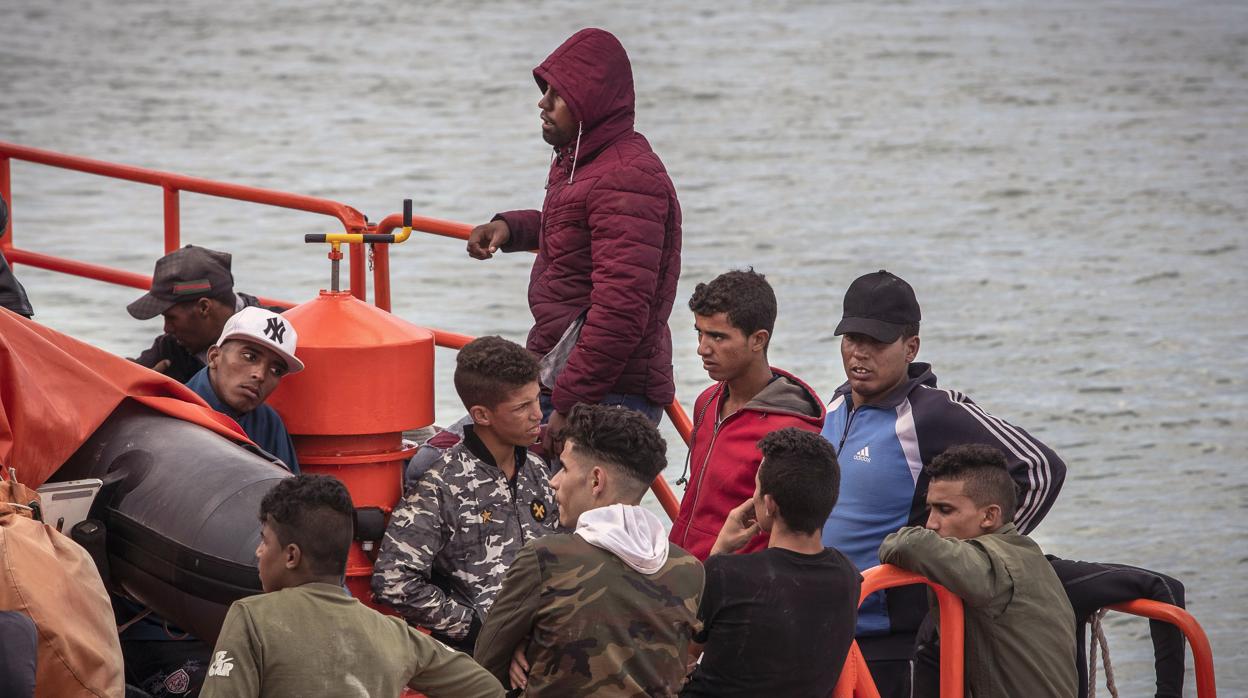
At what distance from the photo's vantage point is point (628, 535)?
157 inches

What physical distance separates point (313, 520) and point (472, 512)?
95 centimetres

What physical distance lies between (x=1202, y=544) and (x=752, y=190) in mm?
16089

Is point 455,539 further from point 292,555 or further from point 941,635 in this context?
point 941,635

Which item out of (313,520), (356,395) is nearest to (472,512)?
(356,395)

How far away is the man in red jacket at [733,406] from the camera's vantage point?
4902 millimetres

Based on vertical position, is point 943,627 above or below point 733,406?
below

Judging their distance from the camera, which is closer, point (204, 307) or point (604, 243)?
point (604, 243)

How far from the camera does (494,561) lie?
471cm

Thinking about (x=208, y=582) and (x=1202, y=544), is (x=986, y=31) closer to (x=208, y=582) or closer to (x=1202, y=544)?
(x=1202, y=544)

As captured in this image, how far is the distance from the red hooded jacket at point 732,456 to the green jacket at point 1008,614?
494 millimetres

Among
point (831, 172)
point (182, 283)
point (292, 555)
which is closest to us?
point (292, 555)

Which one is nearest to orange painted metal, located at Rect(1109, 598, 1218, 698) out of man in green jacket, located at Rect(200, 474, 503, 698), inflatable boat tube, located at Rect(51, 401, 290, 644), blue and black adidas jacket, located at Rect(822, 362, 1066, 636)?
blue and black adidas jacket, located at Rect(822, 362, 1066, 636)

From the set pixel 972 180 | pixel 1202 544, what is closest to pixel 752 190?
pixel 972 180

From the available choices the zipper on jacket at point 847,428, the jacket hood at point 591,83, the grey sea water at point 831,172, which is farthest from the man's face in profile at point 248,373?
the grey sea water at point 831,172
